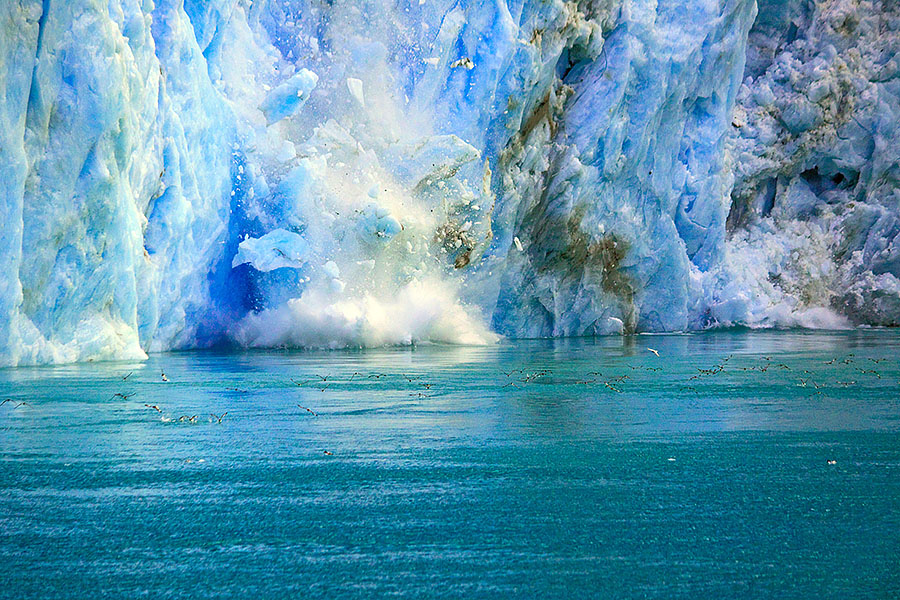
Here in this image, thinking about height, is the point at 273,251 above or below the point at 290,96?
below

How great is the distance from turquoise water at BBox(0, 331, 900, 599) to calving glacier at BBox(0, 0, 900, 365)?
11.5 feet

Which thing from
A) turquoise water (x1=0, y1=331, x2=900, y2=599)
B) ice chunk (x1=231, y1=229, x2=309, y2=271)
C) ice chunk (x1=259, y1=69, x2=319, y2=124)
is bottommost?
turquoise water (x1=0, y1=331, x2=900, y2=599)

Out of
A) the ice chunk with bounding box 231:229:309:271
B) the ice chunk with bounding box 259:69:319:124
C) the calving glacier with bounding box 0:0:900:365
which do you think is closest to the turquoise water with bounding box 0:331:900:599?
the calving glacier with bounding box 0:0:900:365

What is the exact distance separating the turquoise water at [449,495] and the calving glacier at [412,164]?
352cm

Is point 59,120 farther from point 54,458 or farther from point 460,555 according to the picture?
point 460,555

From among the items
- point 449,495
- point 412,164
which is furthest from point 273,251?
point 449,495

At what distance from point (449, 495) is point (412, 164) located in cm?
1043

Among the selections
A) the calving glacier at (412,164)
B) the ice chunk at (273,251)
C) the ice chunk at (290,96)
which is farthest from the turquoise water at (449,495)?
the ice chunk at (290,96)

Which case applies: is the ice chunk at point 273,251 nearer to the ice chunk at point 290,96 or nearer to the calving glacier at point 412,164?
the calving glacier at point 412,164

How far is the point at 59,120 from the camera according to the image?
26.2 ft

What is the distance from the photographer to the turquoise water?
1943mm

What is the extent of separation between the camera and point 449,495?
2.69 m

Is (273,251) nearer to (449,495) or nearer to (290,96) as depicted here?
(290,96)

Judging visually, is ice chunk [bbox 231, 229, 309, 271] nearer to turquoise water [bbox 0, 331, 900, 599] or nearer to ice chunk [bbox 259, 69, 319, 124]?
ice chunk [bbox 259, 69, 319, 124]
